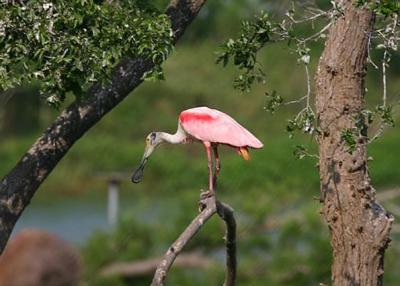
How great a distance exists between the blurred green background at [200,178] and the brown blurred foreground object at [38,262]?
2.82m

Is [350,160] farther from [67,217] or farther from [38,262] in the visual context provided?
[67,217]

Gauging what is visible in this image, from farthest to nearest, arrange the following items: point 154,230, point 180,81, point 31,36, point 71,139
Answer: point 180,81 < point 154,230 < point 71,139 < point 31,36

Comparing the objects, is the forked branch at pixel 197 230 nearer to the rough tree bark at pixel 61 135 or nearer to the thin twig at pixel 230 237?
the thin twig at pixel 230 237

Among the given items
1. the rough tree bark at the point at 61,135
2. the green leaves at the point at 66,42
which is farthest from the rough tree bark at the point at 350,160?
the green leaves at the point at 66,42

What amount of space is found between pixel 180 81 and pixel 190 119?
665 cm

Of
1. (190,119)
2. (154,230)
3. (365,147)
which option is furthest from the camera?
(154,230)

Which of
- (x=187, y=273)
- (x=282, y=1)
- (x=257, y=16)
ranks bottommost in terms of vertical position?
(x=187, y=273)

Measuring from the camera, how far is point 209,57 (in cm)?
1110

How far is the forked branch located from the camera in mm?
4082

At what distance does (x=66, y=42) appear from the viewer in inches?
153

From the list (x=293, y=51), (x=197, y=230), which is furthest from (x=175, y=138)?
(x=293, y=51)

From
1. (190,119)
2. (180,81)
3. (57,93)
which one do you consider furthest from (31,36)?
(180,81)

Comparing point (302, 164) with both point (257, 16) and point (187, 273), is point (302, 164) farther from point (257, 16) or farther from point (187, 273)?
point (257, 16)

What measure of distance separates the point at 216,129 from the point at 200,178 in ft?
21.8
